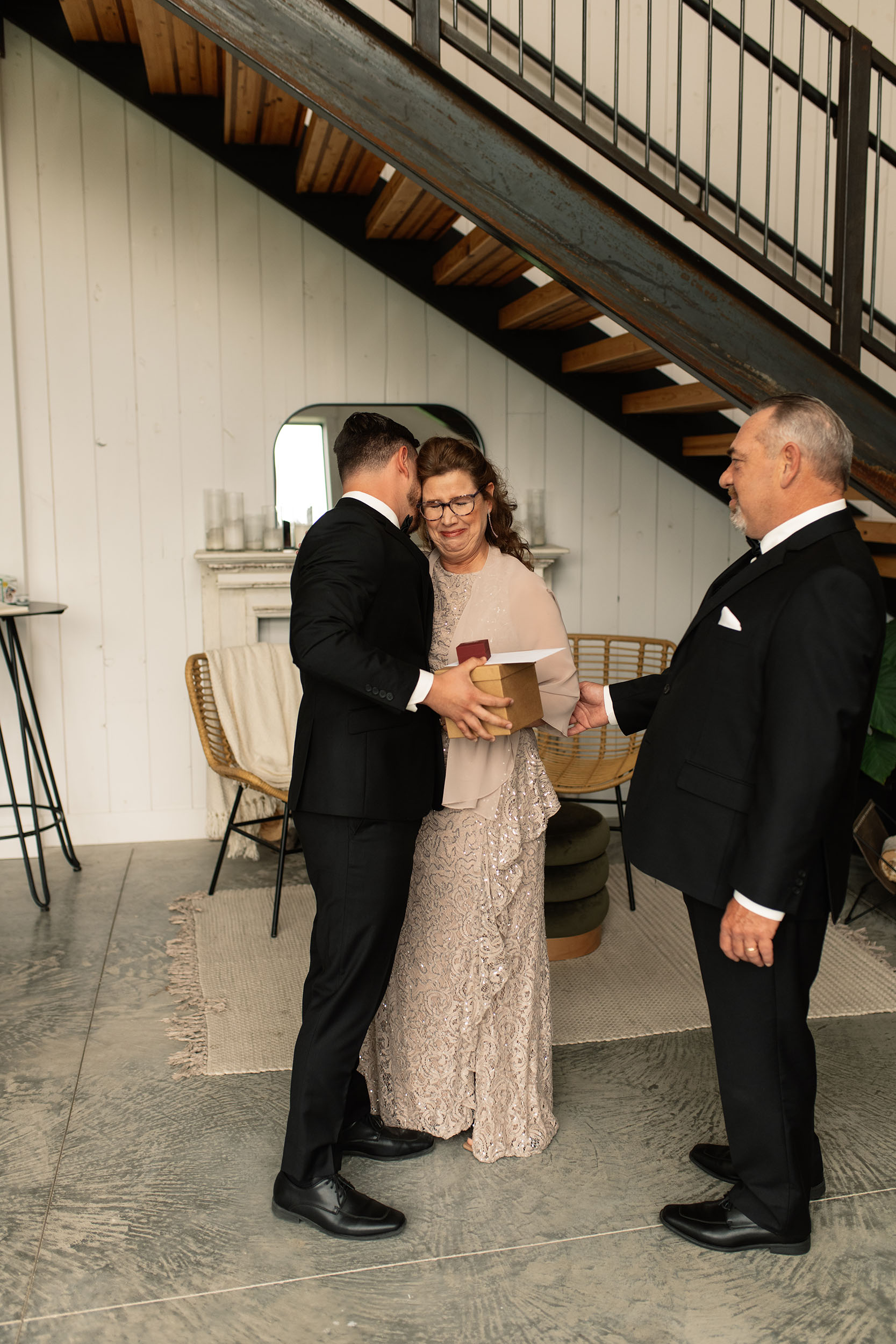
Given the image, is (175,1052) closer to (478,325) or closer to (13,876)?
(13,876)

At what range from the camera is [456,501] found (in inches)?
91.0

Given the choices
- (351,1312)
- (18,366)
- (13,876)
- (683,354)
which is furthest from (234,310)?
(351,1312)

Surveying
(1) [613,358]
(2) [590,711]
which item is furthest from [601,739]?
(2) [590,711]

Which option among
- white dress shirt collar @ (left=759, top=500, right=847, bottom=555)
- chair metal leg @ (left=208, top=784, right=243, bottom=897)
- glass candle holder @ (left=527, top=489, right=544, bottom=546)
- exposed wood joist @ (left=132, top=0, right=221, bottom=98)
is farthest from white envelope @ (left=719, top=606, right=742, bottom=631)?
glass candle holder @ (left=527, top=489, right=544, bottom=546)

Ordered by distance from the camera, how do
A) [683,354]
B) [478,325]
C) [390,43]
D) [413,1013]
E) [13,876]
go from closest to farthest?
[413,1013] → [390,43] → [683,354] → [13,876] → [478,325]

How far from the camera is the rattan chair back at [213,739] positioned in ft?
12.9

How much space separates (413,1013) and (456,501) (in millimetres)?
1204

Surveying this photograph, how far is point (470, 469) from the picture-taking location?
2.32 meters

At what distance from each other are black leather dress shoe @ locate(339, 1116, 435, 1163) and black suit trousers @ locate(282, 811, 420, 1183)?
0.88 ft

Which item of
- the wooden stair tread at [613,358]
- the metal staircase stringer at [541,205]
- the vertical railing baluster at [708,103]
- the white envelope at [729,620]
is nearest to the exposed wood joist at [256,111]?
the metal staircase stringer at [541,205]

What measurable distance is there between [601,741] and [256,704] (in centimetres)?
146

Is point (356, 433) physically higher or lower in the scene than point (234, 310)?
lower

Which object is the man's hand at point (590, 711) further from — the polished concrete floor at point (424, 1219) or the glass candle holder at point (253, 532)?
the glass candle holder at point (253, 532)

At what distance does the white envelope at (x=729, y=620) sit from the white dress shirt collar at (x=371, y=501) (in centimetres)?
72
